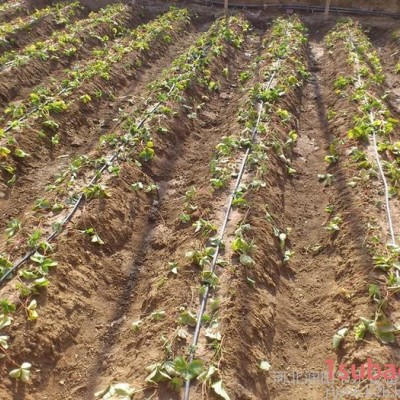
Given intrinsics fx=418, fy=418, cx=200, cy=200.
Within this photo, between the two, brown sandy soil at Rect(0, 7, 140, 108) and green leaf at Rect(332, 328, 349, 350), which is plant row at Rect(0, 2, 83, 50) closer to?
brown sandy soil at Rect(0, 7, 140, 108)

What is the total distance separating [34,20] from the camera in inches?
577

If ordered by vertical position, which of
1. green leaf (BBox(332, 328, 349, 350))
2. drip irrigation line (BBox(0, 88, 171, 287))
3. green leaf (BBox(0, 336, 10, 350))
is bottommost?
green leaf (BBox(332, 328, 349, 350))

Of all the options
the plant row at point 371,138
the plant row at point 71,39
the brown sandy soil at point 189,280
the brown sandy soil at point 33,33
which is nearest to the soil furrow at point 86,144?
the brown sandy soil at point 189,280

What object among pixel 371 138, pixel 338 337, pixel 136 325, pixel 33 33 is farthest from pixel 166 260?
pixel 33 33

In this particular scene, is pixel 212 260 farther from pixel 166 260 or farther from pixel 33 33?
pixel 33 33

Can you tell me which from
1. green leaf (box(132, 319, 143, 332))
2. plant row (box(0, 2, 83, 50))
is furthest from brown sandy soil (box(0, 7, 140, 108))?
green leaf (box(132, 319, 143, 332))

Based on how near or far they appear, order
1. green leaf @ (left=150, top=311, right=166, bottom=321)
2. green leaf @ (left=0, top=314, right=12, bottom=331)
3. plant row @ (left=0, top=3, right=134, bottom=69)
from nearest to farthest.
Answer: green leaf @ (left=0, top=314, right=12, bottom=331) → green leaf @ (left=150, top=311, right=166, bottom=321) → plant row @ (left=0, top=3, right=134, bottom=69)

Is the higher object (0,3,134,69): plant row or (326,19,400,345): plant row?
(0,3,134,69): plant row

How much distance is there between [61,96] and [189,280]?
6.30 m

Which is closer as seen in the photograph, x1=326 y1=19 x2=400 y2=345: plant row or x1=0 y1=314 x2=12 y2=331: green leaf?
x1=0 y1=314 x2=12 y2=331: green leaf

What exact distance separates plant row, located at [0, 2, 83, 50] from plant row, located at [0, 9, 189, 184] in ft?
9.08

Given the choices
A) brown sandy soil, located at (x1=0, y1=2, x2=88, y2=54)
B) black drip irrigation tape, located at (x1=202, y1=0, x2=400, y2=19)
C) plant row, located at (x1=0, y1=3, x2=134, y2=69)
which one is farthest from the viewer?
black drip irrigation tape, located at (x1=202, y1=0, x2=400, y2=19)

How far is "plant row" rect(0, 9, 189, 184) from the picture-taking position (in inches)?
306

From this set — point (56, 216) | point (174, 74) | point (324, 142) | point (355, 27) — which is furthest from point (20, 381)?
point (355, 27)
